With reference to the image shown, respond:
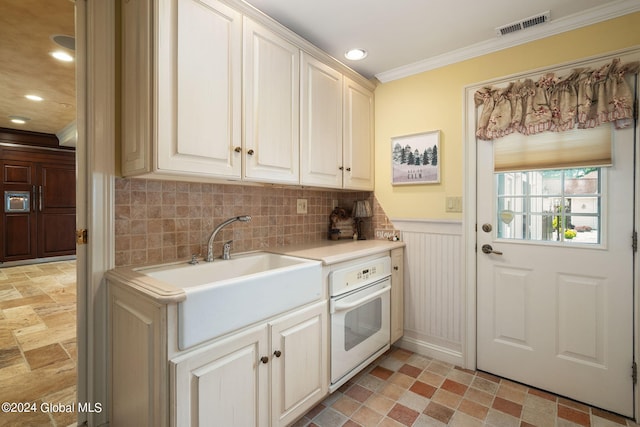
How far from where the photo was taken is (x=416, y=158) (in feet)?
7.90

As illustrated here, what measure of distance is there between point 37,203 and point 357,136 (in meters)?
6.41

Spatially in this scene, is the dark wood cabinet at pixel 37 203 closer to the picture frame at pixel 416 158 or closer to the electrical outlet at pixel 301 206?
the electrical outlet at pixel 301 206

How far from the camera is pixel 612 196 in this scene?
170cm

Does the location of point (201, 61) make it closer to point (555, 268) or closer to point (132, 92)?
point (132, 92)

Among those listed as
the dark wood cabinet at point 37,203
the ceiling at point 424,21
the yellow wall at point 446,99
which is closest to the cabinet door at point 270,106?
the ceiling at point 424,21

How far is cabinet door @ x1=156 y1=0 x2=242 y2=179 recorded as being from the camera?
1.27 m

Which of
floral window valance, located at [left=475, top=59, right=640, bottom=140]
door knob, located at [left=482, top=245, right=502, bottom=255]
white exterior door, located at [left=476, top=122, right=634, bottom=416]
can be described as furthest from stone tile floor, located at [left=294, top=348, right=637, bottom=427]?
floral window valance, located at [left=475, top=59, right=640, bottom=140]

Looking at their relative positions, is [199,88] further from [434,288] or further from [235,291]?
[434,288]

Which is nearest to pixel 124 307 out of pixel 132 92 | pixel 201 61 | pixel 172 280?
pixel 172 280

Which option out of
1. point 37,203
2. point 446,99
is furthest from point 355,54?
point 37,203

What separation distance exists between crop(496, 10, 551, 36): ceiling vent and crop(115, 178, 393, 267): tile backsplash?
1735 mm

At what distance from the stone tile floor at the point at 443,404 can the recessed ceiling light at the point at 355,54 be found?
2360 mm

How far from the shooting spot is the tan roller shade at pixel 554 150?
1.72m

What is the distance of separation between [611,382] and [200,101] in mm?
2745
